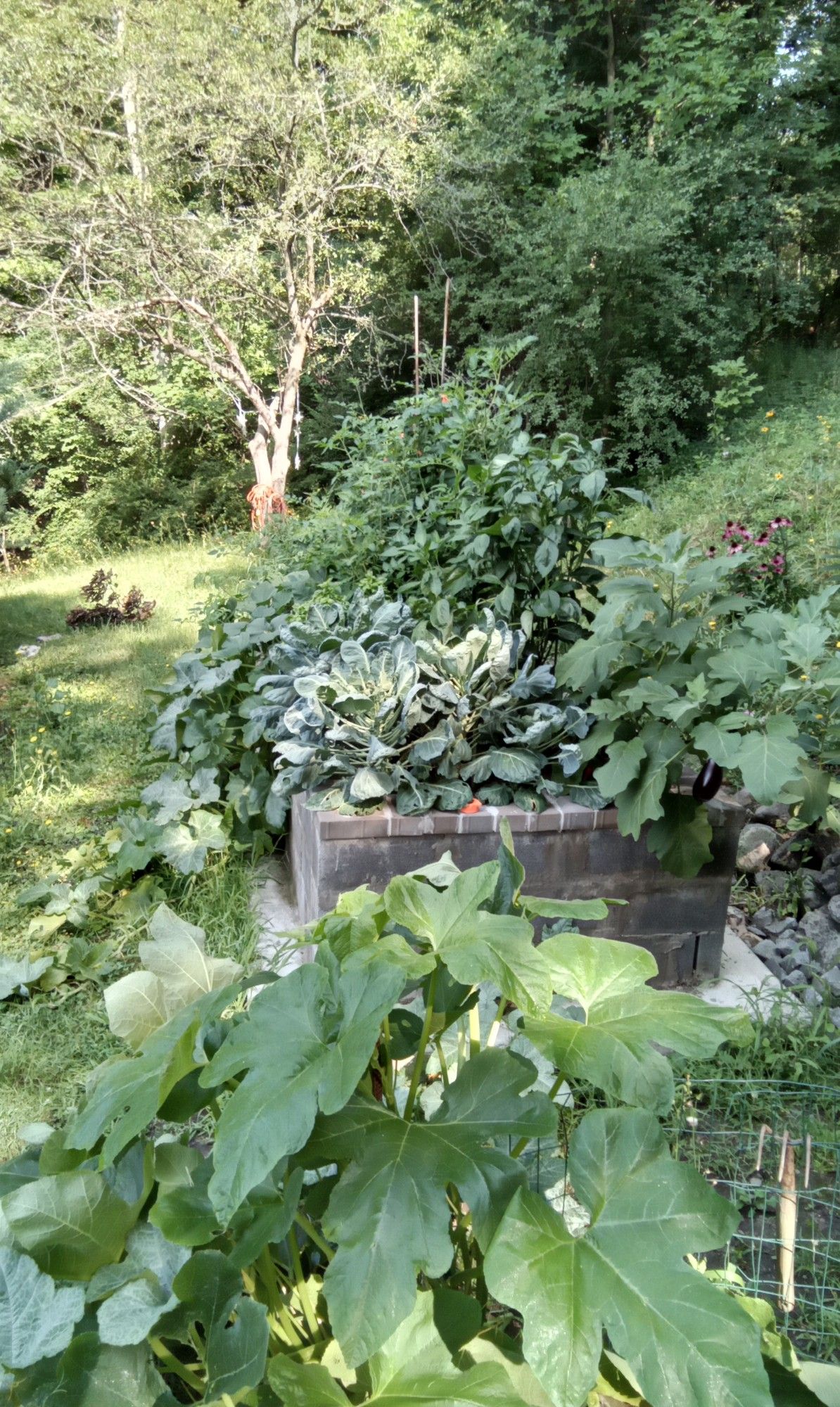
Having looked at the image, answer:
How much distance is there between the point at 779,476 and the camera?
721cm

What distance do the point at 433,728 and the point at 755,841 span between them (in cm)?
126

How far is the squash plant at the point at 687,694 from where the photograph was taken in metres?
2.02

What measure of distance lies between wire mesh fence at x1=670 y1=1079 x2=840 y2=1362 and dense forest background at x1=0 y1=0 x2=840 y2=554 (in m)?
8.69

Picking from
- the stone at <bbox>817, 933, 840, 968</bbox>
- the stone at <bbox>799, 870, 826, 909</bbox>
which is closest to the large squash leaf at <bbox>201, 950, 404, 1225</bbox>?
the stone at <bbox>817, 933, 840, 968</bbox>

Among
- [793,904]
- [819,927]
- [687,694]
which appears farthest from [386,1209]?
[793,904]

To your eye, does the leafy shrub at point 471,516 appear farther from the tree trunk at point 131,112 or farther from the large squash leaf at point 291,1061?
the tree trunk at point 131,112

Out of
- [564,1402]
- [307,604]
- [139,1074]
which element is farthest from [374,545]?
[564,1402]

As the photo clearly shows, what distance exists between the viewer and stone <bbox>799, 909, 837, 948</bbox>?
2564 mm

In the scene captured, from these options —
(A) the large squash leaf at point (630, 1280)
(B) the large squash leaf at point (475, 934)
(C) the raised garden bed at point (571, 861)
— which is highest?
(B) the large squash leaf at point (475, 934)

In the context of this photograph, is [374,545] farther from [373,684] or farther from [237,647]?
[373,684]

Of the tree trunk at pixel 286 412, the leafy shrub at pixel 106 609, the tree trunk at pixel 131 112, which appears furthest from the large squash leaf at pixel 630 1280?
the tree trunk at pixel 131 112

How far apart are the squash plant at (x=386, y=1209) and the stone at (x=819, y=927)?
2.05 metres

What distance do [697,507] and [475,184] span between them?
20.9 ft

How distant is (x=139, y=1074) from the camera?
28.6 inches
